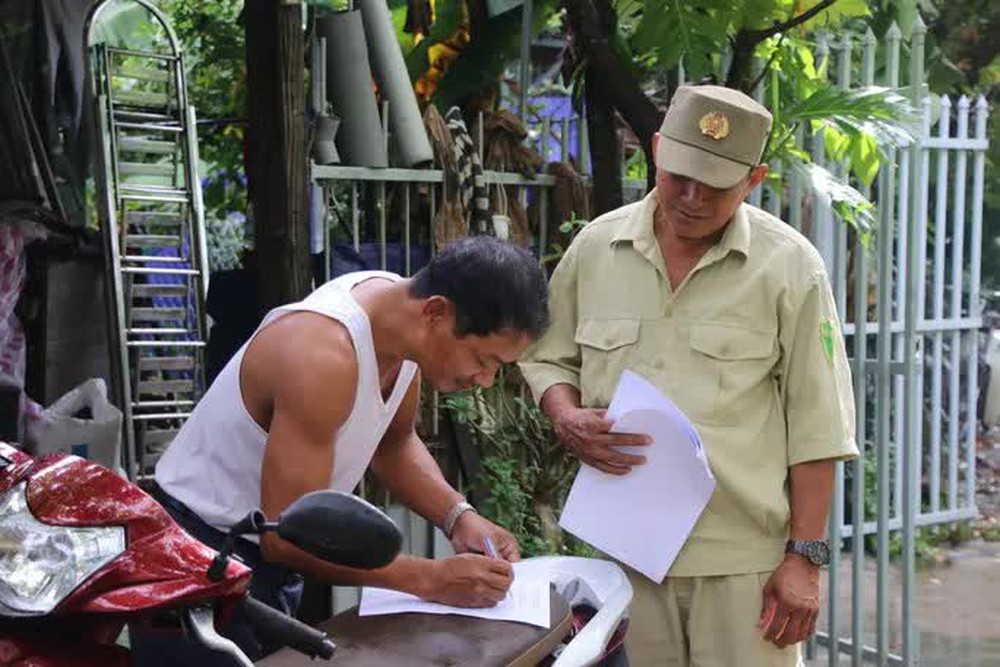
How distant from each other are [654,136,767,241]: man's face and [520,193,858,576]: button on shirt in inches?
2.5

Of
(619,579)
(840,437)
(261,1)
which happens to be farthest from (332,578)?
(261,1)

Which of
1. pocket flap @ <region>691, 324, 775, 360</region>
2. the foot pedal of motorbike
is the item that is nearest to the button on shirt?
pocket flap @ <region>691, 324, 775, 360</region>

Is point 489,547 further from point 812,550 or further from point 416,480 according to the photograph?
point 812,550

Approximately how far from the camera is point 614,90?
5.55 m

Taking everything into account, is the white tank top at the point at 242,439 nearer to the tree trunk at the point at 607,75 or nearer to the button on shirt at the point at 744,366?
the button on shirt at the point at 744,366

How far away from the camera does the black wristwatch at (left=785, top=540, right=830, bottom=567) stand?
308 cm

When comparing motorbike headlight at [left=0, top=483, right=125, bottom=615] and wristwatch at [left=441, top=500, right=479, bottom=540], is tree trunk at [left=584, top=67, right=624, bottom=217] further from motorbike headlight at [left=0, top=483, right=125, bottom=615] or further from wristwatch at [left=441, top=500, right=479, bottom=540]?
motorbike headlight at [left=0, top=483, right=125, bottom=615]

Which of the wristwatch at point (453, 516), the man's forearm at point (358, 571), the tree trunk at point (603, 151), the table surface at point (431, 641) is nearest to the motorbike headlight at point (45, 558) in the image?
the table surface at point (431, 641)

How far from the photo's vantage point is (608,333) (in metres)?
3.27

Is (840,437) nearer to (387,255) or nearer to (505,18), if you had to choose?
(387,255)

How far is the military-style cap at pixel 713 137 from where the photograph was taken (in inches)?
121

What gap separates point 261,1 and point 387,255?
1.02 metres

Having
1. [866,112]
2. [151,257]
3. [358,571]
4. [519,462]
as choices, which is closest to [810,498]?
[358,571]

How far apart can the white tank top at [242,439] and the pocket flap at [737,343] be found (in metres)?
0.77
